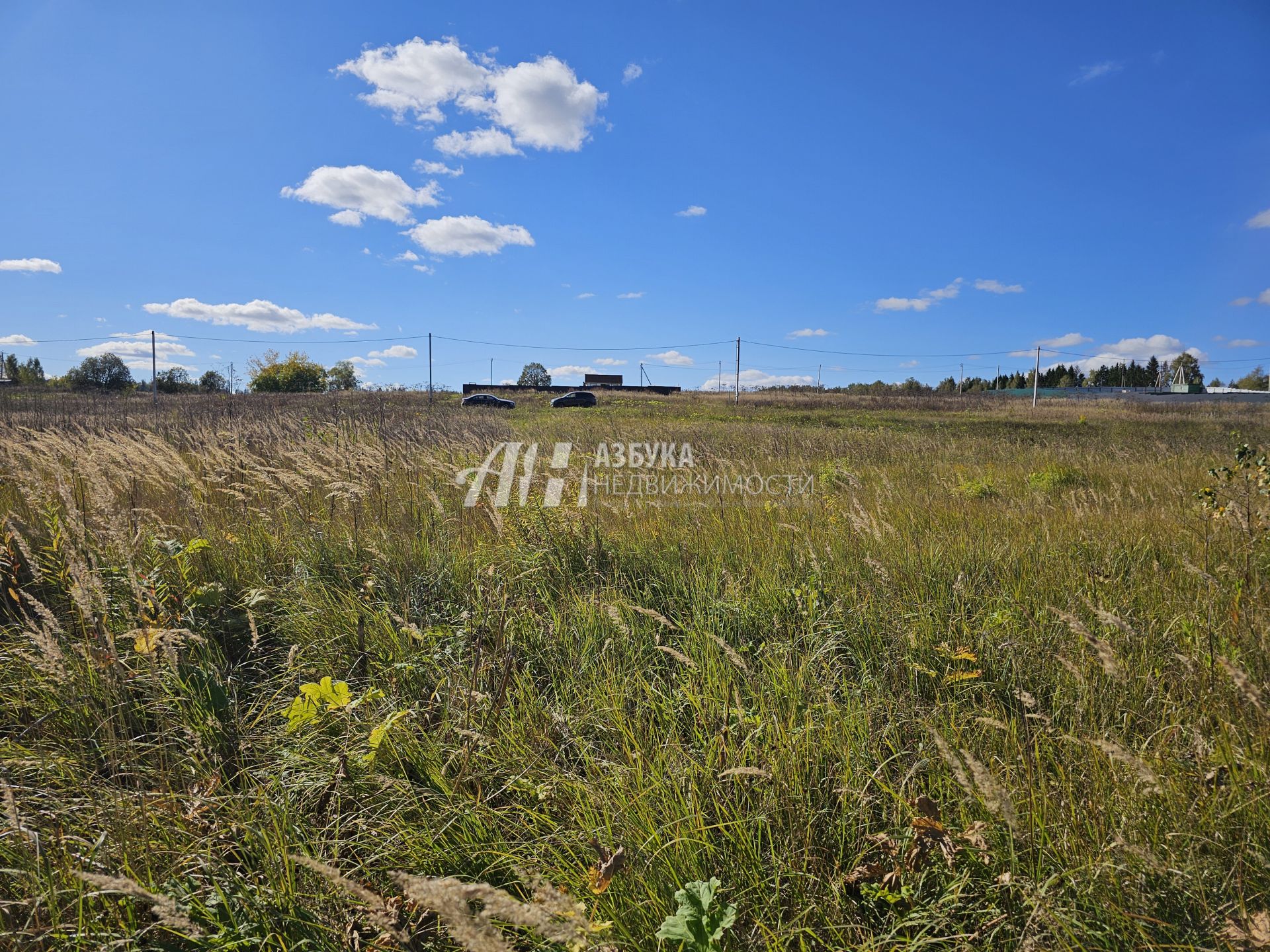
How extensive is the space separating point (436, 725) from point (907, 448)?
10878 millimetres

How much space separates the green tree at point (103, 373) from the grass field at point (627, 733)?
217 feet

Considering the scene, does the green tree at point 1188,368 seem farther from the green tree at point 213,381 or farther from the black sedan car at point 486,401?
the green tree at point 213,381

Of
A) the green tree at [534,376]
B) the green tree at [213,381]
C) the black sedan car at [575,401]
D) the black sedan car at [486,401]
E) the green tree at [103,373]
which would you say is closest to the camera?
the black sedan car at [575,401]

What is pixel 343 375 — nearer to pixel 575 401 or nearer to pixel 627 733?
pixel 575 401

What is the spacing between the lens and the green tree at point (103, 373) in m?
53.2

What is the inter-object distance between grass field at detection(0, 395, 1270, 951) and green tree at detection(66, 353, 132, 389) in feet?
217

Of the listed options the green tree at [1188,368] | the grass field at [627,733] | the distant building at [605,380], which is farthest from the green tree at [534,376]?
the green tree at [1188,368]

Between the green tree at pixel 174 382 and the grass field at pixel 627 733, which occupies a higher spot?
the green tree at pixel 174 382

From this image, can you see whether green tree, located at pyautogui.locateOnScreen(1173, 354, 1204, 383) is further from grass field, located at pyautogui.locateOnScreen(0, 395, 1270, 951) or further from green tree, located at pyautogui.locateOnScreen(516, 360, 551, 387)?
grass field, located at pyautogui.locateOnScreen(0, 395, 1270, 951)

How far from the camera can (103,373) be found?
5441cm

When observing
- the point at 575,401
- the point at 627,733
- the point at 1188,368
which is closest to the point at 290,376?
the point at 575,401

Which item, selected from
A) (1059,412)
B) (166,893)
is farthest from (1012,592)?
(1059,412)

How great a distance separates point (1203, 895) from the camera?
1.42 metres

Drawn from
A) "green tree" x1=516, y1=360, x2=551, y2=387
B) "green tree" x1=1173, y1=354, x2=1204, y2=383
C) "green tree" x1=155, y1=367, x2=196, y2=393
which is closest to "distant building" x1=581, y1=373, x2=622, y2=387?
"green tree" x1=516, y1=360, x2=551, y2=387
